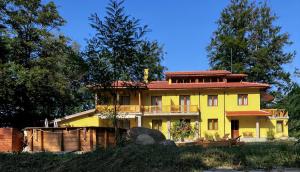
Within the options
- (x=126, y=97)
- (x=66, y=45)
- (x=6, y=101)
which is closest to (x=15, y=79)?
(x=6, y=101)

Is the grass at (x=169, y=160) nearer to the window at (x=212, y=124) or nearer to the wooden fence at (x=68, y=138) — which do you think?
the wooden fence at (x=68, y=138)

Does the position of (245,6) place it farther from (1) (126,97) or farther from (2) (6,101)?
(2) (6,101)

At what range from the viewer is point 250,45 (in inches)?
2370

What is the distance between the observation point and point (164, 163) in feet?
33.3

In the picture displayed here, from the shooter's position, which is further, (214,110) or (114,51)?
(214,110)

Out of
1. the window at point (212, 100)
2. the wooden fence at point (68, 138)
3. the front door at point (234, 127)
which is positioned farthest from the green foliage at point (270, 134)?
the wooden fence at point (68, 138)

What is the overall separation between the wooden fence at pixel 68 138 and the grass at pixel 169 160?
12461 millimetres

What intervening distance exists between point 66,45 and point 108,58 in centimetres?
2394

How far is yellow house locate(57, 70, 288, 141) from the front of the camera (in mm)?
47812

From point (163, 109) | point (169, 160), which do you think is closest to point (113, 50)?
point (169, 160)

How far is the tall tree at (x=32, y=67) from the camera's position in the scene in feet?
117

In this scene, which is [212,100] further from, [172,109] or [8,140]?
[8,140]

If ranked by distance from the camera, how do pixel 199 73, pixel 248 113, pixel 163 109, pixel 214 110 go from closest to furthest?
pixel 248 113 < pixel 163 109 < pixel 214 110 < pixel 199 73

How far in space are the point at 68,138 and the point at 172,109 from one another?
24328 mm
